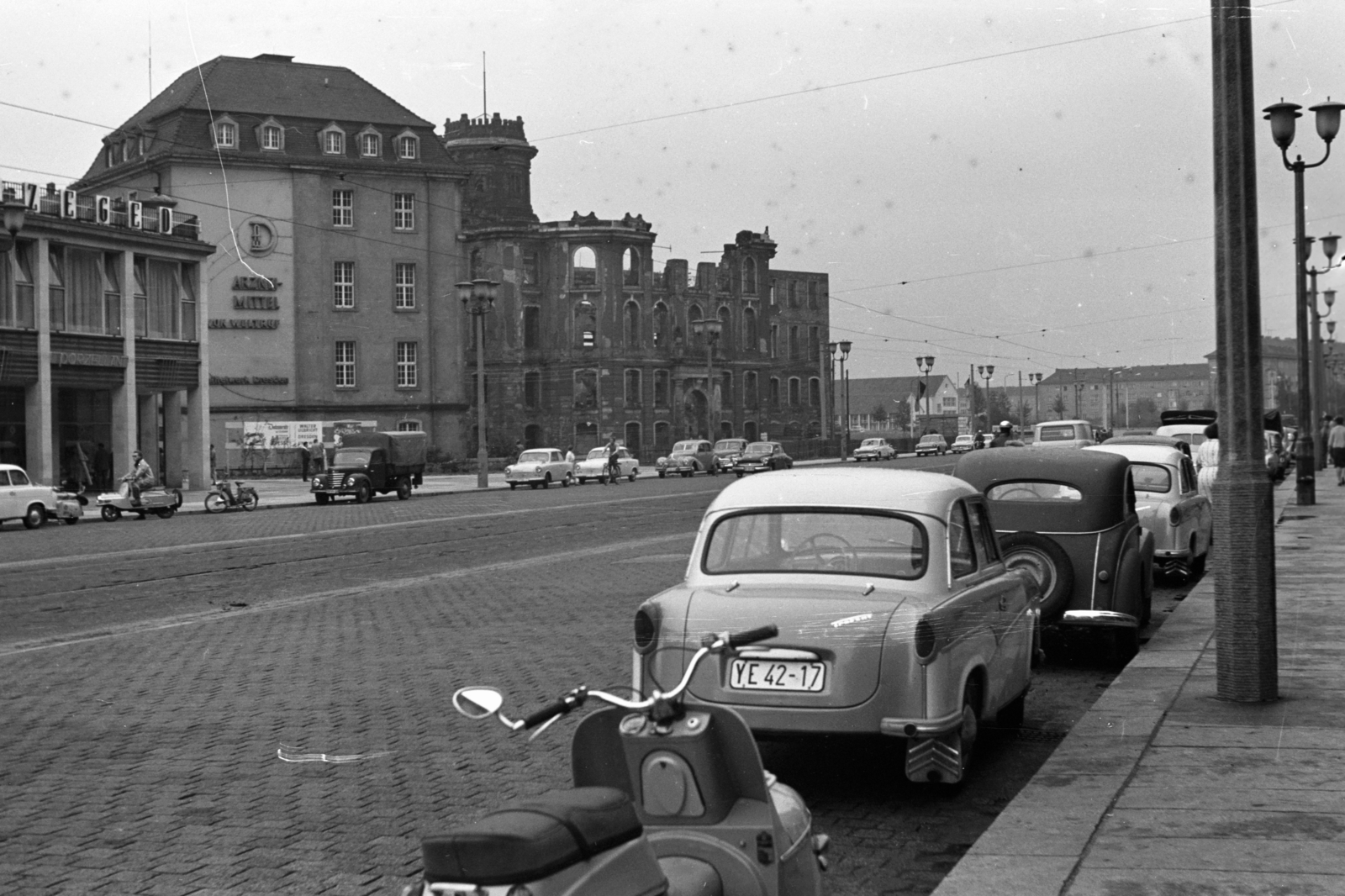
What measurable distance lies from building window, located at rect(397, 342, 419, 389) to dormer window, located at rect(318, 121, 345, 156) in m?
9.74

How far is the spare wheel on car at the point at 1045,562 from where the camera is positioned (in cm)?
1087

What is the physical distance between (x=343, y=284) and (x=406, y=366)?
16.6 ft

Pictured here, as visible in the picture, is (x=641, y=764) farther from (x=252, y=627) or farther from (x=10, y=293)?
(x=10, y=293)

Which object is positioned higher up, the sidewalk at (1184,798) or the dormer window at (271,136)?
the dormer window at (271,136)

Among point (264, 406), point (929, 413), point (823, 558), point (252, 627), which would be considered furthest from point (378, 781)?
point (929, 413)

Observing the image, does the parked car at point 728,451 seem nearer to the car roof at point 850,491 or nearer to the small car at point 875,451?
the small car at point 875,451

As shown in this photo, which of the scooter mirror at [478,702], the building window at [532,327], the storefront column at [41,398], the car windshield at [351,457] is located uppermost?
the building window at [532,327]

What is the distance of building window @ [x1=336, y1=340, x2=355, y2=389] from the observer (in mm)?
70875

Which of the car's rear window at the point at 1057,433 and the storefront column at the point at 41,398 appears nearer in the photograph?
the car's rear window at the point at 1057,433

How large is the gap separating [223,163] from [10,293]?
1058 inches

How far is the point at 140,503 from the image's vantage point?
36.5m

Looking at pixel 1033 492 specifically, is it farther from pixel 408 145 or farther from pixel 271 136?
pixel 408 145

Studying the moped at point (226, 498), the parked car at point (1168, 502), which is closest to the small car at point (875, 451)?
the moped at point (226, 498)

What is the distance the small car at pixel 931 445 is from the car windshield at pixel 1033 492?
7384cm
